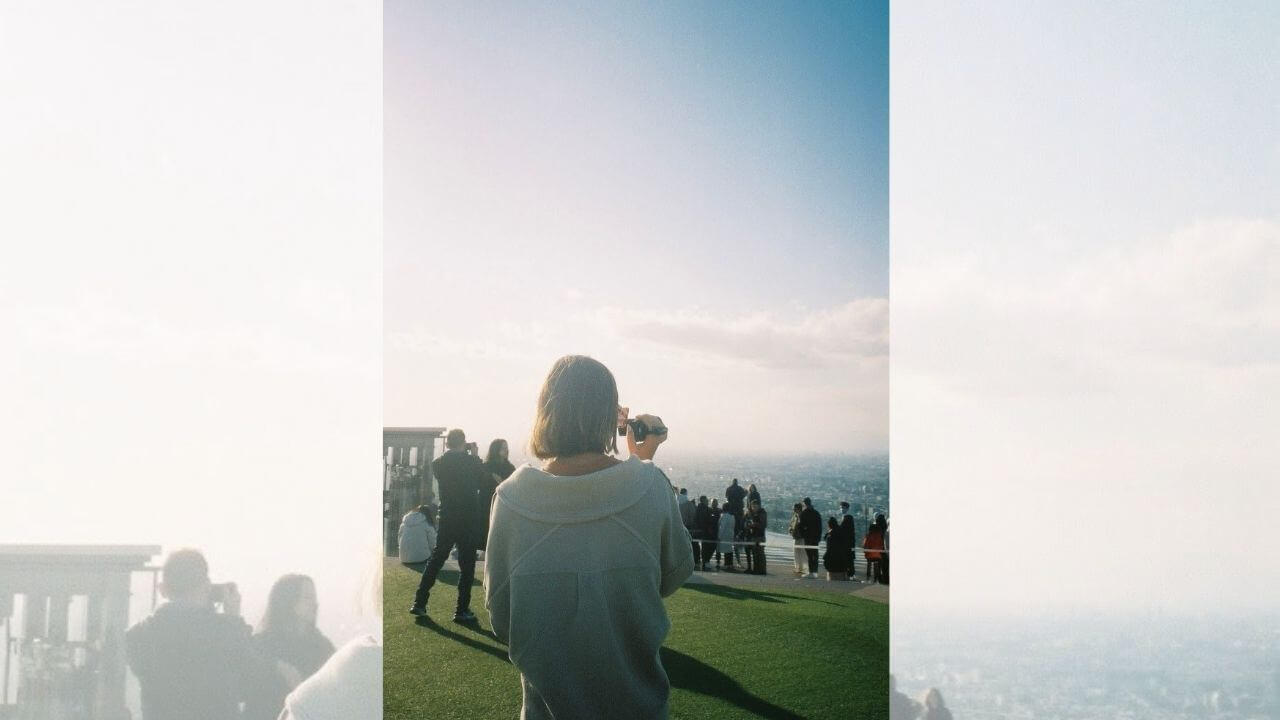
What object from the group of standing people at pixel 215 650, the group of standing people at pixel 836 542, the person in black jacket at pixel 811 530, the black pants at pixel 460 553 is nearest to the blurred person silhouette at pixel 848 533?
the group of standing people at pixel 836 542

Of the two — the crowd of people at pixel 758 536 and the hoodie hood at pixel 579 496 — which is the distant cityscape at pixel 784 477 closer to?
the crowd of people at pixel 758 536

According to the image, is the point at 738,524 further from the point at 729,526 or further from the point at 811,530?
the point at 811,530

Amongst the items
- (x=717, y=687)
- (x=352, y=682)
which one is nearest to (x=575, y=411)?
(x=352, y=682)

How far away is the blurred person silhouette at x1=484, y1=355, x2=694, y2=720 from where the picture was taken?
5.25ft

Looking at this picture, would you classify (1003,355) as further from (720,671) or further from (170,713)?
(170,713)

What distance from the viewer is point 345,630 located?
371 cm

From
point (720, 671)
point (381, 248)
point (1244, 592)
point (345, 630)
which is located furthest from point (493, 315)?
point (1244, 592)

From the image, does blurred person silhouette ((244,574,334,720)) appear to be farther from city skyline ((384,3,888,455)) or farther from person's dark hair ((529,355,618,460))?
person's dark hair ((529,355,618,460))

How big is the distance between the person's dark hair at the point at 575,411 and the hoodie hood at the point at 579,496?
0.20ft

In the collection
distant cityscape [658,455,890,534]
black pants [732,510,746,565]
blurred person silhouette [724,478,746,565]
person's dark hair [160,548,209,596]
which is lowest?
person's dark hair [160,548,209,596]

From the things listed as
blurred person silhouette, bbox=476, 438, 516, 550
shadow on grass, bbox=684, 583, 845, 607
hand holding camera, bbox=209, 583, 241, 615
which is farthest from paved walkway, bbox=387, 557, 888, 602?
hand holding camera, bbox=209, 583, 241, 615

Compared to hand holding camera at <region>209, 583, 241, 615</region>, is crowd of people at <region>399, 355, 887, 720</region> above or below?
above

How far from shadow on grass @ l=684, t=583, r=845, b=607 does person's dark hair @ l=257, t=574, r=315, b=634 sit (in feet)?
5.22

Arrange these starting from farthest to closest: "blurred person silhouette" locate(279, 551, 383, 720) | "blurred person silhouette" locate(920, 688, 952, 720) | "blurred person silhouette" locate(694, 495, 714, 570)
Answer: "blurred person silhouette" locate(694, 495, 714, 570), "blurred person silhouette" locate(920, 688, 952, 720), "blurred person silhouette" locate(279, 551, 383, 720)
